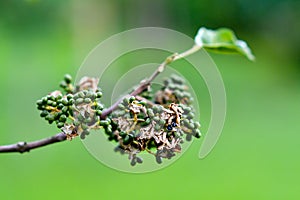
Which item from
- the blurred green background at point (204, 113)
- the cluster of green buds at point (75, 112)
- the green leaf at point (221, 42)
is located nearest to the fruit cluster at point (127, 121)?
A: the cluster of green buds at point (75, 112)

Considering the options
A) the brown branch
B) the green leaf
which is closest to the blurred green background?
the green leaf

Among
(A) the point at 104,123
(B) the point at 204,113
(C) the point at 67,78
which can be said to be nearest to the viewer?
(A) the point at 104,123

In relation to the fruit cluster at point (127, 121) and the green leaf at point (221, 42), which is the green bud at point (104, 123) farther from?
the green leaf at point (221, 42)

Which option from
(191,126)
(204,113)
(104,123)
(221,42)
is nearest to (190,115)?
(191,126)

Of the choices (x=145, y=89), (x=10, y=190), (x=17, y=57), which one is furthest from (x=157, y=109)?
(x=17, y=57)

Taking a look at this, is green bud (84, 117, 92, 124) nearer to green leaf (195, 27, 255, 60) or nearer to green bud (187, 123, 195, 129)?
green bud (187, 123, 195, 129)

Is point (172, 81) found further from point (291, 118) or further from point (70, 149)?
point (291, 118)

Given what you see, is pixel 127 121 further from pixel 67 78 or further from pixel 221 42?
pixel 221 42
